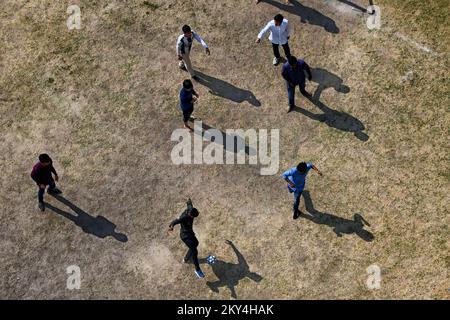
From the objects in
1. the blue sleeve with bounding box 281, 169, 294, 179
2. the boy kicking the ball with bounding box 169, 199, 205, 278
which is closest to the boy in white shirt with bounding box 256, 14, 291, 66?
the blue sleeve with bounding box 281, 169, 294, 179

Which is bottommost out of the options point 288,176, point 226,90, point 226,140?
point 226,140

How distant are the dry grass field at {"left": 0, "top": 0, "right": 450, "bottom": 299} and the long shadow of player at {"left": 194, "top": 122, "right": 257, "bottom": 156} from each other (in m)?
0.26

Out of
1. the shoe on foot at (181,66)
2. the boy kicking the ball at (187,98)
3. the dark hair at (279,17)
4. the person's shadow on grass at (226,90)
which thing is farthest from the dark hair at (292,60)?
the shoe on foot at (181,66)

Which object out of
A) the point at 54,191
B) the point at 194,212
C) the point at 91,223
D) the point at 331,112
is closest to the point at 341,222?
the point at 331,112

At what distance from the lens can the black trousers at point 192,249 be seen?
599 inches

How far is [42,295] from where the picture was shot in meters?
16.1

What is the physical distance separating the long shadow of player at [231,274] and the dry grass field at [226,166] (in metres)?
0.04

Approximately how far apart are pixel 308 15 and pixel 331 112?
370 cm

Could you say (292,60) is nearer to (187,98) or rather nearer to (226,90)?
(226,90)

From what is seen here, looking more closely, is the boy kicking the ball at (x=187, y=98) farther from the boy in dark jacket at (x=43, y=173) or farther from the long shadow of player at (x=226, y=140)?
the boy in dark jacket at (x=43, y=173)

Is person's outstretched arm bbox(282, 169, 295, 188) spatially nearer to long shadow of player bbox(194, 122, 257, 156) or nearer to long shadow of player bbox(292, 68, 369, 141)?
long shadow of player bbox(194, 122, 257, 156)

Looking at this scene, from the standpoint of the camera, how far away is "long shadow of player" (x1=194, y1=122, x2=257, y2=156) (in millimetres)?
17688

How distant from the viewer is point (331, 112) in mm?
18031

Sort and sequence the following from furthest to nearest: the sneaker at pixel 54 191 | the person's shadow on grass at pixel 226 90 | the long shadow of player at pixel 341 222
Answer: the person's shadow on grass at pixel 226 90 → the sneaker at pixel 54 191 → the long shadow of player at pixel 341 222
